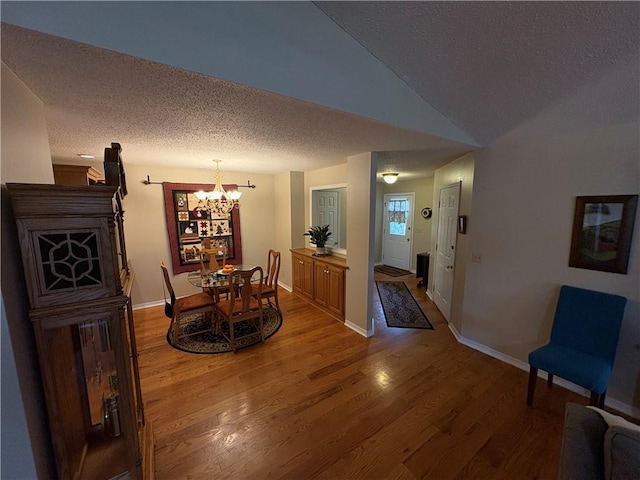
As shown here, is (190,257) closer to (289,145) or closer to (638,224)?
(289,145)

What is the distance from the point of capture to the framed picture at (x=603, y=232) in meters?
1.94

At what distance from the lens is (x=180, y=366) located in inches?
102

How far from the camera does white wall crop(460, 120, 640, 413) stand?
197cm

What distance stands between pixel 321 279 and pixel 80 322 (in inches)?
123

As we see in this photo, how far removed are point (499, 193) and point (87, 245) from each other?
3.30 m

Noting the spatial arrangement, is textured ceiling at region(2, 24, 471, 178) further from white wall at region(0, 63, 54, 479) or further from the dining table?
the dining table

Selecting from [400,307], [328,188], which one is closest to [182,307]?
[328,188]

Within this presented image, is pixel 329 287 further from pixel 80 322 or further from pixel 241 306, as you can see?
pixel 80 322

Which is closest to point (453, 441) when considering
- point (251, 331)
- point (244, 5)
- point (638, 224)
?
point (638, 224)

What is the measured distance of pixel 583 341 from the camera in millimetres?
2062

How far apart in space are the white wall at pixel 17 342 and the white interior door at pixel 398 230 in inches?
240

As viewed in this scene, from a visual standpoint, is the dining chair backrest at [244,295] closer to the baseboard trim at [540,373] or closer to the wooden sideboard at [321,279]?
the wooden sideboard at [321,279]

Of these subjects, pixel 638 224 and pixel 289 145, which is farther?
pixel 289 145

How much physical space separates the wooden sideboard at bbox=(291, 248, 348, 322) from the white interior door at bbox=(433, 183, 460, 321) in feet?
4.87
